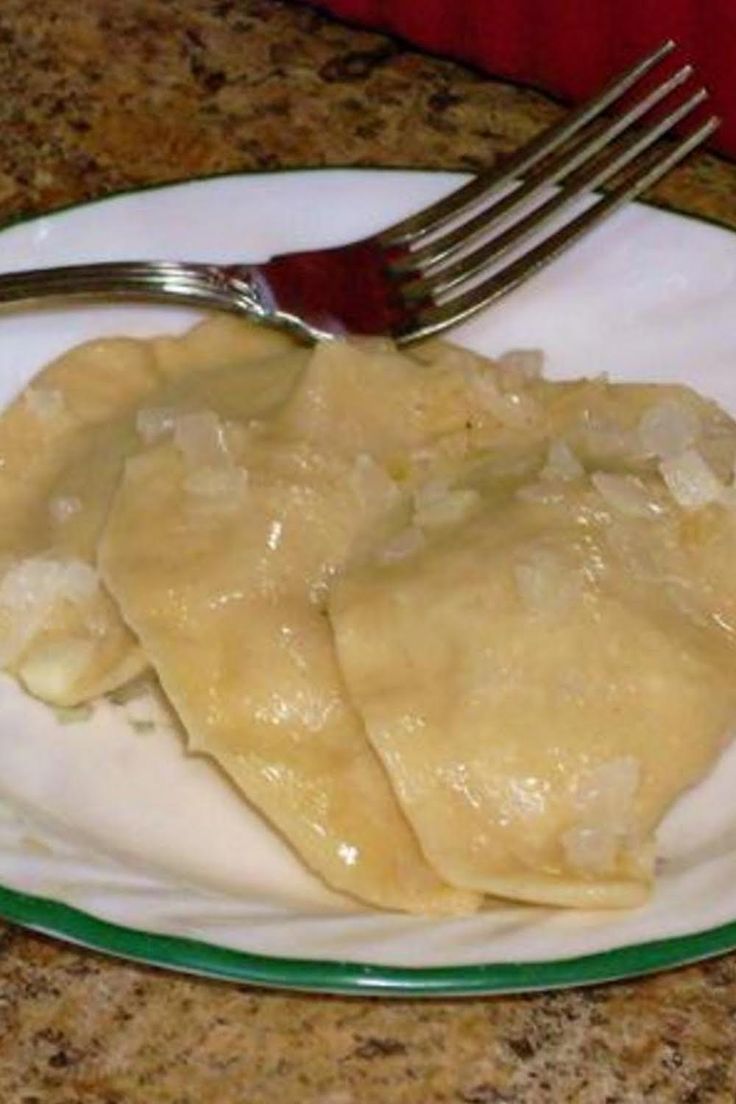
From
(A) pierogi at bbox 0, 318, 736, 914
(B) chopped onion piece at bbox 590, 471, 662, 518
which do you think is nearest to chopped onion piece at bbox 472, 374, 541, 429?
(A) pierogi at bbox 0, 318, 736, 914

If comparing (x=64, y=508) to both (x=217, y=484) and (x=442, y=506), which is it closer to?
(x=217, y=484)

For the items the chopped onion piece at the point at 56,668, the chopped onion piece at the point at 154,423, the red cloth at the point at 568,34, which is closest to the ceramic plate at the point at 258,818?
the chopped onion piece at the point at 56,668

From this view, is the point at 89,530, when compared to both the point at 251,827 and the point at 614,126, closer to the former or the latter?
the point at 251,827

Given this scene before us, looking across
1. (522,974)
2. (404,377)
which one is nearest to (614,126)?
(404,377)

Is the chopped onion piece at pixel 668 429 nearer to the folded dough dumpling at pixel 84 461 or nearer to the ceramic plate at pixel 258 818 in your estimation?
the ceramic plate at pixel 258 818

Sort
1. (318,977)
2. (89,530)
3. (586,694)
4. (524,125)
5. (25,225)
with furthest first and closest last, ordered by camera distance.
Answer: (524,125) → (25,225) → (89,530) → (586,694) → (318,977)
